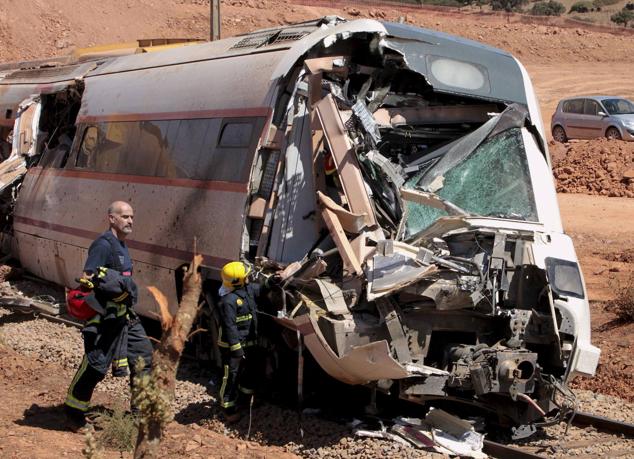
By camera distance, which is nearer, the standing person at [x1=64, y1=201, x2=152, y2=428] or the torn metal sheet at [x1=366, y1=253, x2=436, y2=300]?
the torn metal sheet at [x1=366, y1=253, x2=436, y2=300]

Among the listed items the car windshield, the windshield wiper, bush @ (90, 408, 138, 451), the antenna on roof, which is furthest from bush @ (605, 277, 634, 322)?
the car windshield

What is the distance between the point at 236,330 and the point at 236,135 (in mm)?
1971

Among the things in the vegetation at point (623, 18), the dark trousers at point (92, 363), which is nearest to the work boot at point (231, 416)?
the dark trousers at point (92, 363)

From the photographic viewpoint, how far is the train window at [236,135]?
9.03 meters

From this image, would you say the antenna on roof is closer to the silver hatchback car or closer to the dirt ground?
the dirt ground

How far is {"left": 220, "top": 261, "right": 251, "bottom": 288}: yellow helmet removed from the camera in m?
8.27

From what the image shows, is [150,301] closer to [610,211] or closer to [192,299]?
[192,299]

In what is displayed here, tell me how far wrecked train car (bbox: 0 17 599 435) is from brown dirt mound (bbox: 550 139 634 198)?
42.3 feet

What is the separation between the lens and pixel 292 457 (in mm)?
7488

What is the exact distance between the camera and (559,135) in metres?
27.3

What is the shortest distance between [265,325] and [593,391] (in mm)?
3604

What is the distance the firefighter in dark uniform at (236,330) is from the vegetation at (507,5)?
5374cm

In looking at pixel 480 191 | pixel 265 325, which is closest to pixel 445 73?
pixel 480 191

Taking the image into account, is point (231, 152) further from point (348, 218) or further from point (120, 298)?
point (120, 298)
